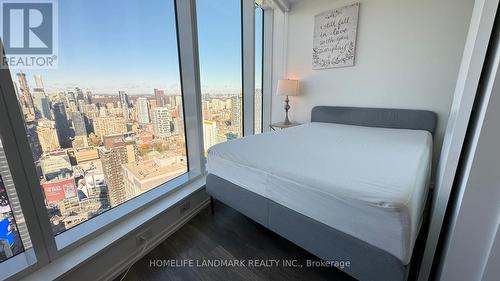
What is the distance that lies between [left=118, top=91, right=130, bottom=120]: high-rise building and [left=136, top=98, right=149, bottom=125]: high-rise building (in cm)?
8

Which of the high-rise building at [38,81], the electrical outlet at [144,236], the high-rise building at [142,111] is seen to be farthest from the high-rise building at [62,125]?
the electrical outlet at [144,236]

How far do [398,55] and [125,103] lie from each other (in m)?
2.90

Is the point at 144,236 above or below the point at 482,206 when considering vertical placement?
below

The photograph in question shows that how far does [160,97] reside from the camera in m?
1.71

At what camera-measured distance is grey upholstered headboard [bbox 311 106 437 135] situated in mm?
2102

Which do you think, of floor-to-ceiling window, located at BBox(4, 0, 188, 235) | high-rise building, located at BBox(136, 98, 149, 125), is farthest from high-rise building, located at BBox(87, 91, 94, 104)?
high-rise building, located at BBox(136, 98, 149, 125)

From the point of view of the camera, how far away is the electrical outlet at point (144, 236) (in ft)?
4.42

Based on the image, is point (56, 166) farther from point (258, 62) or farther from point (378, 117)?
point (378, 117)

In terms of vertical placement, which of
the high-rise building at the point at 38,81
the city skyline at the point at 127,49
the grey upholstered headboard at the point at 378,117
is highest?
the city skyline at the point at 127,49

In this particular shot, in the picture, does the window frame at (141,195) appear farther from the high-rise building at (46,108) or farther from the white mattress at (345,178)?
the white mattress at (345,178)

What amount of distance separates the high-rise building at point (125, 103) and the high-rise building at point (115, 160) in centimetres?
17

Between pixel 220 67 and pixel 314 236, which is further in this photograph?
pixel 220 67

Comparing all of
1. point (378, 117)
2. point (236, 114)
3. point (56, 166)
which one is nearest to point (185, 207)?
point (56, 166)

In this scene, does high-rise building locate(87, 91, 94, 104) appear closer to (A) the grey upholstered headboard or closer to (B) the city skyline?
(B) the city skyline
